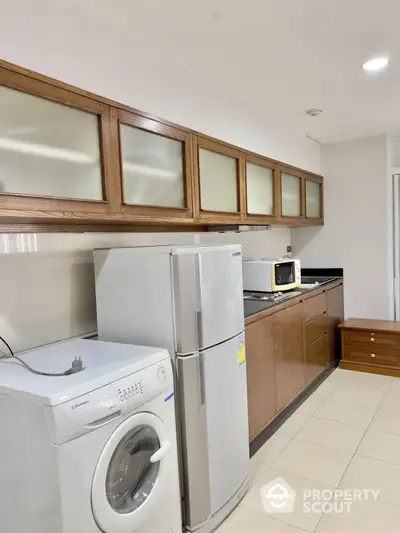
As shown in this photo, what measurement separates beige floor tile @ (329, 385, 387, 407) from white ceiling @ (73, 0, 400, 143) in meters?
2.43

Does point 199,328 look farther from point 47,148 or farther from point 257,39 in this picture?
point 257,39

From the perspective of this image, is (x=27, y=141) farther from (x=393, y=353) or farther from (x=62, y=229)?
(x=393, y=353)

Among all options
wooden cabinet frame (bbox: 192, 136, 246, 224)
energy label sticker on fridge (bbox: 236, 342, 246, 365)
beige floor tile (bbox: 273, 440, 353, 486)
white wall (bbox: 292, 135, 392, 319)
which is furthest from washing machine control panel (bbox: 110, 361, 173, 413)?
white wall (bbox: 292, 135, 392, 319)

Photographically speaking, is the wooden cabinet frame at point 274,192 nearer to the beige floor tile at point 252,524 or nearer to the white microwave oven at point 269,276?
the white microwave oven at point 269,276

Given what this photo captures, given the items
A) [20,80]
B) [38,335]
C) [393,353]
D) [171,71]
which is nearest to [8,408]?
[38,335]

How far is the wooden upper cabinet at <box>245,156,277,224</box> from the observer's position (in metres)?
3.01

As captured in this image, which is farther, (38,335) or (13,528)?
(38,335)

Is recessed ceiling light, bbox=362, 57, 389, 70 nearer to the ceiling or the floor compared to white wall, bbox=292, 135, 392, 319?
nearer to the ceiling

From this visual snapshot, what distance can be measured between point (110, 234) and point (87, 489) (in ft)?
4.50

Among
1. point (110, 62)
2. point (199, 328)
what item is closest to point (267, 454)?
point (199, 328)

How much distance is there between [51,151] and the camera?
161 cm

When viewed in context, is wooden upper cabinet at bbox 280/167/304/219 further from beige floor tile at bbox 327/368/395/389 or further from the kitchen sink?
beige floor tile at bbox 327/368/395/389

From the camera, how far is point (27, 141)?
1518mm

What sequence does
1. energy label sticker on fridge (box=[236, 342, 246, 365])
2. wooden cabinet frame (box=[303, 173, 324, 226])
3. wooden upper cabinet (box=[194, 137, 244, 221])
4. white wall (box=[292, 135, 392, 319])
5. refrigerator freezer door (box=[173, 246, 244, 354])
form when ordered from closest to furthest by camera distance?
refrigerator freezer door (box=[173, 246, 244, 354]), energy label sticker on fridge (box=[236, 342, 246, 365]), wooden upper cabinet (box=[194, 137, 244, 221]), wooden cabinet frame (box=[303, 173, 324, 226]), white wall (box=[292, 135, 392, 319])
